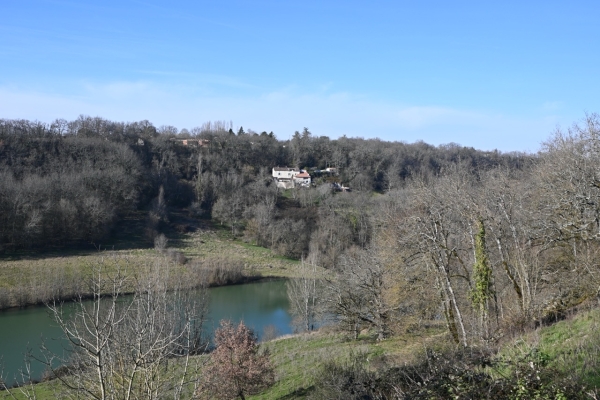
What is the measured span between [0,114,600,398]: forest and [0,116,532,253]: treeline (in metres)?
0.21

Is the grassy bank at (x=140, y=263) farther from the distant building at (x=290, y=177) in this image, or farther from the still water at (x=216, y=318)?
the distant building at (x=290, y=177)

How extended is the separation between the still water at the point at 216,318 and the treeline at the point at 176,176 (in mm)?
12880

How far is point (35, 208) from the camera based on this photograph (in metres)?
45.3

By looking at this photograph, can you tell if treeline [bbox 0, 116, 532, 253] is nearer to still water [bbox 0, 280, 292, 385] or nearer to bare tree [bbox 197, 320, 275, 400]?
still water [bbox 0, 280, 292, 385]

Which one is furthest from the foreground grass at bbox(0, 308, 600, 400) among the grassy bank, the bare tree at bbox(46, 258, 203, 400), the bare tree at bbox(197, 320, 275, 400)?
the grassy bank

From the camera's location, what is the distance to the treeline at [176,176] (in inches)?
1855

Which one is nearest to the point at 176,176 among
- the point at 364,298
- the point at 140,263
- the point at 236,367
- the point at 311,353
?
the point at 140,263

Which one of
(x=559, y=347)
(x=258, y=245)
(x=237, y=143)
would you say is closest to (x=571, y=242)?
(x=559, y=347)

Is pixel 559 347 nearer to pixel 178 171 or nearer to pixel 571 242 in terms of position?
pixel 571 242

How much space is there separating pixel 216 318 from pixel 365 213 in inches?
1193

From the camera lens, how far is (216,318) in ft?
98.5

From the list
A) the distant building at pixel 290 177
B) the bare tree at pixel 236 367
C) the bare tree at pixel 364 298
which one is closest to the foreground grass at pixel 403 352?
the bare tree at pixel 364 298

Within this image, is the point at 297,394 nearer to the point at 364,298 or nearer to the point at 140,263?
the point at 364,298

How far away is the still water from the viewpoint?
2299cm
